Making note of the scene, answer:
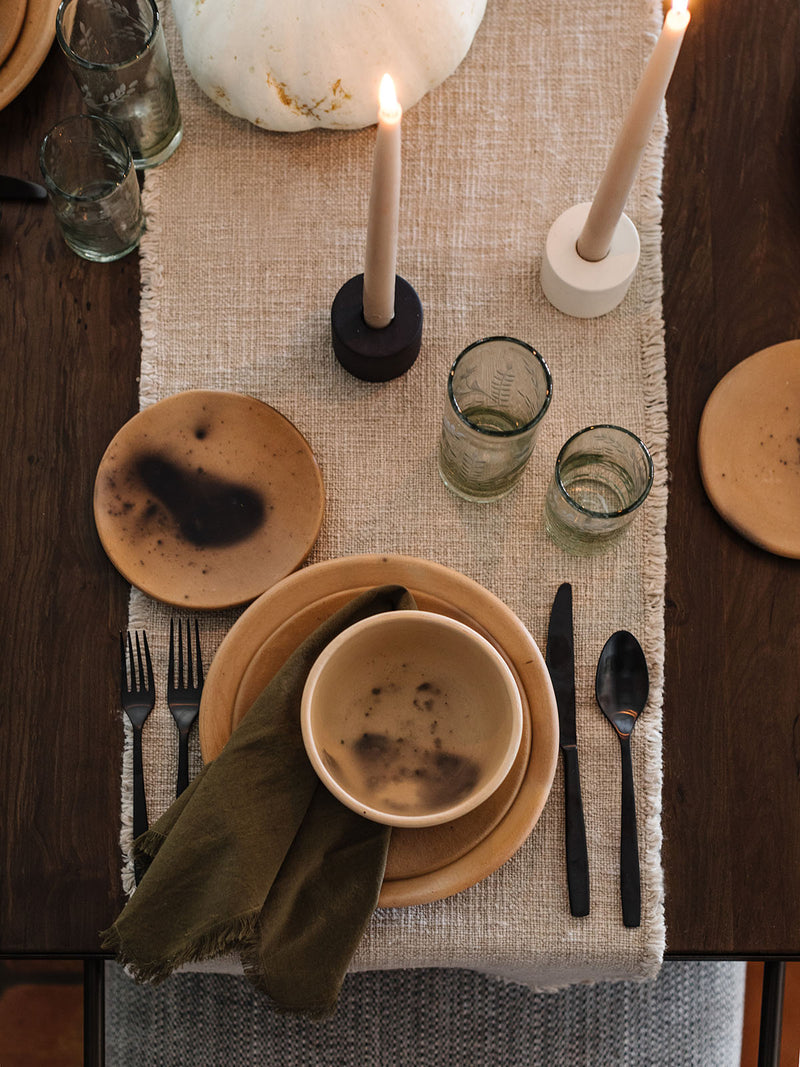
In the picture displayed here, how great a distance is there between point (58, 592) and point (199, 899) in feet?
0.96

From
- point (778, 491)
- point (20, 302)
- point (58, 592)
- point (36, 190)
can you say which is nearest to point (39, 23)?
point (36, 190)

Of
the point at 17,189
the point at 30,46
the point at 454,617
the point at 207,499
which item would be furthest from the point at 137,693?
the point at 30,46

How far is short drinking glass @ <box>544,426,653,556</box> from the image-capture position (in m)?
0.72

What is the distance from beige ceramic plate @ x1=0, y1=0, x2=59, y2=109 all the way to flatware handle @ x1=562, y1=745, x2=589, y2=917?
78 centimetres

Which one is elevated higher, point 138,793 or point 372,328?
point 372,328

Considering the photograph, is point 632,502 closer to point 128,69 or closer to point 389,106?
point 389,106

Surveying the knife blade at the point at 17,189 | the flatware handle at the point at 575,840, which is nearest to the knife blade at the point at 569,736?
the flatware handle at the point at 575,840

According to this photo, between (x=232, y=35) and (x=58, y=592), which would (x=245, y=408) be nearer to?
(x=58, y=592)

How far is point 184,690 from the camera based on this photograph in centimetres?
74

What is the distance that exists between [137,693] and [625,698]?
402 millimetres

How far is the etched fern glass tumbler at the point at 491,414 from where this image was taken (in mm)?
678

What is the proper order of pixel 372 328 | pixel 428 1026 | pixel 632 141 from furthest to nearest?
pixel 428 1026 < pixel 372 328 < pixel 632 141

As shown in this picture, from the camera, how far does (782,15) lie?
0.89 meters

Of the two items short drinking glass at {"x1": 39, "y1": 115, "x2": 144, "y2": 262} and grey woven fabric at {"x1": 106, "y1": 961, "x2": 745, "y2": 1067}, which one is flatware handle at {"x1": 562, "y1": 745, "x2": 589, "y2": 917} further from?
short drinking glass at {"x1": 39, "y1": 115, "x2": 144, "y2": 262}
